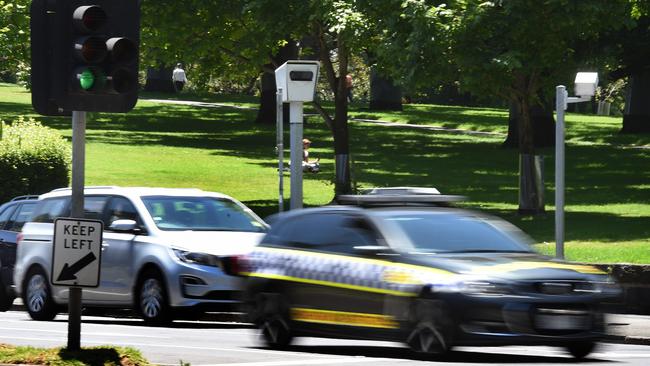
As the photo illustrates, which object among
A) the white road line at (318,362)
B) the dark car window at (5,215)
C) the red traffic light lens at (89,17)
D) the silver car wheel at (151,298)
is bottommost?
the silver car wheel at (151,298)

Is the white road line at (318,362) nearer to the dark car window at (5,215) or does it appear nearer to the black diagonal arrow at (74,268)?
the black diagonal arrow at (74,268)

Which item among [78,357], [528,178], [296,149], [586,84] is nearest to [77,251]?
[78,357]

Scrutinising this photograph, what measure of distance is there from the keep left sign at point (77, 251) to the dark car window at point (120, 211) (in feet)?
23.4

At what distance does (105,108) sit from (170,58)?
83.6 ft

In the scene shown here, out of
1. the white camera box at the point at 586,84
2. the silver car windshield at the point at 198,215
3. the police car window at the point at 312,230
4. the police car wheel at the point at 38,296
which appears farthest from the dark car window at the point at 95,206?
the white camera box at the point at 586,84

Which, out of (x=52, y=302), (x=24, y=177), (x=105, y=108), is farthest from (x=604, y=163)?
(x=105, y=108)

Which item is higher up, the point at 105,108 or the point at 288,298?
the point at 105,108

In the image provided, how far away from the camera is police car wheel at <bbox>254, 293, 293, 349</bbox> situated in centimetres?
1538

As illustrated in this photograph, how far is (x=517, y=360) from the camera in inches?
557

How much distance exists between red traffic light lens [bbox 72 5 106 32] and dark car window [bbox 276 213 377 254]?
3680 mm

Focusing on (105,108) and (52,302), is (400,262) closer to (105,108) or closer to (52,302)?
(105,108)

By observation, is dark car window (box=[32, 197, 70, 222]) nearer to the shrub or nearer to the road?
the road

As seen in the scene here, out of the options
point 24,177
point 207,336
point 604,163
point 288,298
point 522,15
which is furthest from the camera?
point 604,163

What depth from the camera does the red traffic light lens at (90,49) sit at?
12.2 m
